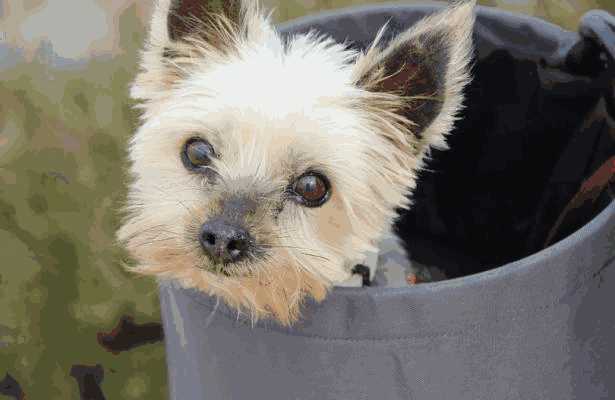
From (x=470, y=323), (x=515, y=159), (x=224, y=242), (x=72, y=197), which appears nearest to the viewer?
(x=470, y=323)

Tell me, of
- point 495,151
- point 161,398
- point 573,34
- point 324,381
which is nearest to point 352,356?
point 324,381

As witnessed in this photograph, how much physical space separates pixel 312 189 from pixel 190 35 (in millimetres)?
279

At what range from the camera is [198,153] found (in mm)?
1032

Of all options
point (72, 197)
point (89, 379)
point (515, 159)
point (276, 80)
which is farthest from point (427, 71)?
point (89, 379)

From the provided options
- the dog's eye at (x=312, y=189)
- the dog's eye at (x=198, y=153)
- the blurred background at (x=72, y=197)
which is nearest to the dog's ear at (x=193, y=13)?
the dog's eye at (x=198, y=153)

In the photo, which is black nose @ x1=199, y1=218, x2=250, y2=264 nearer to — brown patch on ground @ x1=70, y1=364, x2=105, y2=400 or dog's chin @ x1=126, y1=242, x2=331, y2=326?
dog's chin @ x1=126, y1=242, x2=331, y2=326

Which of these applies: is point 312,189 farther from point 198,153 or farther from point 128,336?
point 128,336

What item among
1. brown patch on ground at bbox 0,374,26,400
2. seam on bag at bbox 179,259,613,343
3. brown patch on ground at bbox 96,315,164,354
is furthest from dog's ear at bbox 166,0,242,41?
brown patch on ground at bbox 0,374,26,400

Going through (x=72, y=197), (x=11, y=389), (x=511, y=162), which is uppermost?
(x=511, y=162)

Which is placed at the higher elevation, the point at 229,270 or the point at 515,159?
the point at 229,270

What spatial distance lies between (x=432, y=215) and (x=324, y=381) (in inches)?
34.8

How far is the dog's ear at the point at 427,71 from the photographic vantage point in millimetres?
887

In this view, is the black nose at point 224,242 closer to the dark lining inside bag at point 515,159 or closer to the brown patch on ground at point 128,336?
the dark lining inside bag at point 515,159

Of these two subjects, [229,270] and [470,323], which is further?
[229,270]
